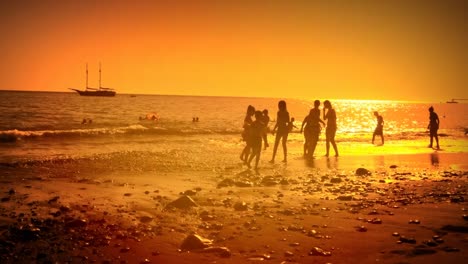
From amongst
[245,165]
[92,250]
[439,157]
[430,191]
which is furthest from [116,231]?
[439,157]

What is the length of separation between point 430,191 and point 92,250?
26.2ft

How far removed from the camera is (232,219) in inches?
292

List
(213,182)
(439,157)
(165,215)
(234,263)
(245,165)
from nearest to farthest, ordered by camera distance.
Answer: (234,263) → (165,215) → (213,182) → (245,165) → (439,157)

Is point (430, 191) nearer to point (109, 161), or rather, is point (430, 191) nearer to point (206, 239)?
point (206, 239)

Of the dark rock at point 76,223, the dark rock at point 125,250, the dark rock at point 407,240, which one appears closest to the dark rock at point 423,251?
the dark rock at point 407,240

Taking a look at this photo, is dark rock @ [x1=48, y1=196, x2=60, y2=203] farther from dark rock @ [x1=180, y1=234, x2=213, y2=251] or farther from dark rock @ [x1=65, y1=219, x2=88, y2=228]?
dark rock @ [x1=180, y1=234, x2=213, y2=251]

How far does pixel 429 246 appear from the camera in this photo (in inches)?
233

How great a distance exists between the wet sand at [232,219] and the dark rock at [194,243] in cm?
2

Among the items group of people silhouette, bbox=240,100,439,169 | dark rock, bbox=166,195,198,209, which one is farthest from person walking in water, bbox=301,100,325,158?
dark rock, bbox=166,195,198,209

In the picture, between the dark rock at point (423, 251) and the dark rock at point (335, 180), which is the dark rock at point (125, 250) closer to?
the dark rock at point (423, 251)

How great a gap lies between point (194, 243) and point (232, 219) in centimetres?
153

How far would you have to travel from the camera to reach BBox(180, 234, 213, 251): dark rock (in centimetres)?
593

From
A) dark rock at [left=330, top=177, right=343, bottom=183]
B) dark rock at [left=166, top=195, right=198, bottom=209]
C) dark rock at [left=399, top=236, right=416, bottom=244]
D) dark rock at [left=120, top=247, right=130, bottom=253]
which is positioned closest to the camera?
dark rock at [left=120, top=247, right=130, bottom=253]

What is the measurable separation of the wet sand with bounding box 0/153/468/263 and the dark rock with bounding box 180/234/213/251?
0.6 inches
